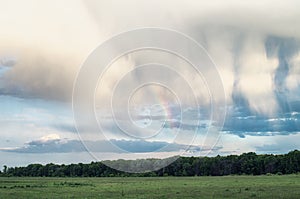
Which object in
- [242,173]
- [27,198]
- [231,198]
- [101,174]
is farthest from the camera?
[101,174]

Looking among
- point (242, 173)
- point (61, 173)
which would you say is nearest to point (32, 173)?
point (61, 173)

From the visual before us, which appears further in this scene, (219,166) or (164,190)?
(219,166)

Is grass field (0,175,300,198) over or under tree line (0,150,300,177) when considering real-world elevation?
under

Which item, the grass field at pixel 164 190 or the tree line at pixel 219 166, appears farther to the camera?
the tree line at pixel 219 166

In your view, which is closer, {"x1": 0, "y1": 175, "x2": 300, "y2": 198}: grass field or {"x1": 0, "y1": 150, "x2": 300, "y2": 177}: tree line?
{"x1": 0, "y1": 175, "x2": 300, "y2": 198}: grass field

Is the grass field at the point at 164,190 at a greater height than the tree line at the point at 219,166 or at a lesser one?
lesser

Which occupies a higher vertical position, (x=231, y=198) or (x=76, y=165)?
(x=76, y=165)

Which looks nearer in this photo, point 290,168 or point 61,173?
point 290,168

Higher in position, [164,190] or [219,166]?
[219,166]

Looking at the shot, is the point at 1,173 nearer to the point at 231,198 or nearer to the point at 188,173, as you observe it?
the point at 188,173

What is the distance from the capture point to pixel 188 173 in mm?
121938

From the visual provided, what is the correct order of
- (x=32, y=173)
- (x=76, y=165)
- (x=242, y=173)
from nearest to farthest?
(x=242, y=173) → (x=76, y=165) → (x=32, y=173)

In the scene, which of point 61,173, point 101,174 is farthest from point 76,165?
point 101,174

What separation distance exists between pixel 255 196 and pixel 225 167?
89505 mm
